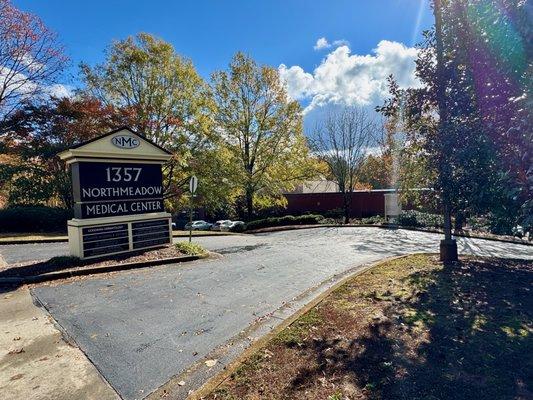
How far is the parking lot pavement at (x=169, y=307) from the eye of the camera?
3.34 meters

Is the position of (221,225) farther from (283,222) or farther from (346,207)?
(346,207)

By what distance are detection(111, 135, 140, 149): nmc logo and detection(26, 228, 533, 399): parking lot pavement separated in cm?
342

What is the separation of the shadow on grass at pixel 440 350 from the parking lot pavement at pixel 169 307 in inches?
49.5

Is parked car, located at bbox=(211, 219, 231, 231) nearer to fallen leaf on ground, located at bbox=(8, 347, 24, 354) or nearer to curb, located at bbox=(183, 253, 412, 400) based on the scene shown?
curb, located at bbox=(183, 253, 412, 400)

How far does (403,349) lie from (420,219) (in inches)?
672

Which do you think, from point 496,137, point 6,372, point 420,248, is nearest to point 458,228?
point 420,248

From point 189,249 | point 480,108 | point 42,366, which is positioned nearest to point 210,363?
point 42,366

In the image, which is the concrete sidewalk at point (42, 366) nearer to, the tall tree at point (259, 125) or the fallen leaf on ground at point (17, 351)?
the fallen leaf on ground at point (17, 351)

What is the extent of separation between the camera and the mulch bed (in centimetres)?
658

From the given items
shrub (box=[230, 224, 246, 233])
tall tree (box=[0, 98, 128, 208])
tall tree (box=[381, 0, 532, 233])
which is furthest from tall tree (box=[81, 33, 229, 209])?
tall tree (box=[381, 0, 532, 233])

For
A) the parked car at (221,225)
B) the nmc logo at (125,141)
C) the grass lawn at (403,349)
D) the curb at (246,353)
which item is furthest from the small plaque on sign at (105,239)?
the parked car at (221,225)

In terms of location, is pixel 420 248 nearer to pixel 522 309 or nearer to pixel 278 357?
pixel 522 309

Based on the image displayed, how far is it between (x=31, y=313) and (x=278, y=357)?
375 cm

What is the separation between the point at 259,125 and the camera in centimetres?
2338
